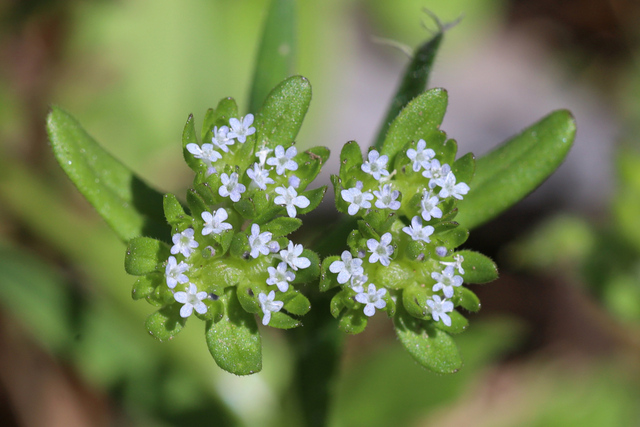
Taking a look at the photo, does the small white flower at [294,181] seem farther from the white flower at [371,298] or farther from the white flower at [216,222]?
the white flower at [371,298]

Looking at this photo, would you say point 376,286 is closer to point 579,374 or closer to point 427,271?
point 427,271

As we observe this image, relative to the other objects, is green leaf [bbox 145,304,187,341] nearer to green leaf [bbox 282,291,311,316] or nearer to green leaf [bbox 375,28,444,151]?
green leaf [bbox 282,291,311,316]

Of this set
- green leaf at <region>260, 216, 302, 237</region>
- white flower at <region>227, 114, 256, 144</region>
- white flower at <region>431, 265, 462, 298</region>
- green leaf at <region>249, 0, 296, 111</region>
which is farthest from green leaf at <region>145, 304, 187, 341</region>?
green leaf at <region>249, 0, 296, 111</region>

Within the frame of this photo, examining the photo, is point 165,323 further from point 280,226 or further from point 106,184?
point 106,184

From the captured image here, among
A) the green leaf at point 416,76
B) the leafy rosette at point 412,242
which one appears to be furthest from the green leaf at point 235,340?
the green leaf at point 416,76

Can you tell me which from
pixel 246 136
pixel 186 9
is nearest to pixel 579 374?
pixel 246 136

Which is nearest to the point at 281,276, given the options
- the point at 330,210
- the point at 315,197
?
the point at 315,197
